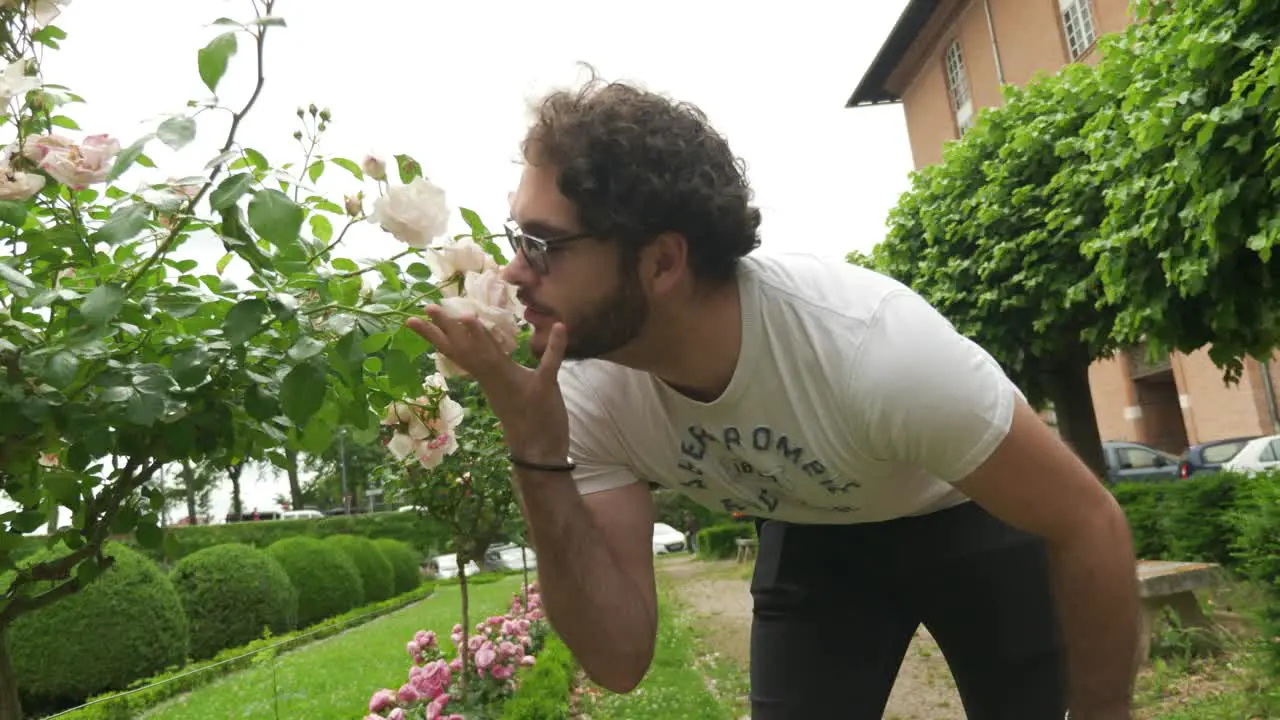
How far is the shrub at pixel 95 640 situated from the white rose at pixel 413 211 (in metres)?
7.24

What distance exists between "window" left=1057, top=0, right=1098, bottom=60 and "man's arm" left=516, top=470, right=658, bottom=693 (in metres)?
19.9

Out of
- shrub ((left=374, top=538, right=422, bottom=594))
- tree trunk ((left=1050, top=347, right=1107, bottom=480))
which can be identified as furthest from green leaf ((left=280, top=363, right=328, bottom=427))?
shrub ((left=374, top=538, right=422, bottom=594))

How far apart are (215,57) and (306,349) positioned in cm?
45

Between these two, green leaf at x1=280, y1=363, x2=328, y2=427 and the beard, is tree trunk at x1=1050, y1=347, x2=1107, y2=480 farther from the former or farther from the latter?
green leaf at x1=280, y1=363, x2=328, y2=427

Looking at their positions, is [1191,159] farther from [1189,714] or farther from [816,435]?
[816,435]

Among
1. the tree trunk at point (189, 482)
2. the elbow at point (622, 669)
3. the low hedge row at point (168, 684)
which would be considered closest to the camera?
the elbow at point (622, 669)

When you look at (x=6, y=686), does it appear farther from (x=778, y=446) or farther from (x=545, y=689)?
(x=545, y=689)

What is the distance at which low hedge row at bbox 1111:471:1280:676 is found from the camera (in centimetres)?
430

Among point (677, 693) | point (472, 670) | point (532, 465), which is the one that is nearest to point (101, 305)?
point (532, 465)

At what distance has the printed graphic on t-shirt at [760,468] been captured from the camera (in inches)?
76.6

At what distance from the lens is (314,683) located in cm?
782

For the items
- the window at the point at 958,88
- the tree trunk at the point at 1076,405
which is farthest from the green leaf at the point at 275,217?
the window at the point at 958,88

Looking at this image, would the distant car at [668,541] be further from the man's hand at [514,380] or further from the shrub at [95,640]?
the man's hand at [514,380]

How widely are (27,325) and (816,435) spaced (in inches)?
55.0
